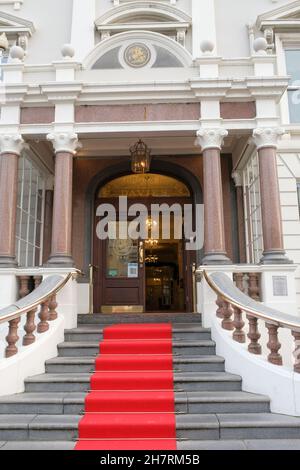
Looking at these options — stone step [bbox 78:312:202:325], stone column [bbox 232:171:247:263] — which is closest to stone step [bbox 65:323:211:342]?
stone step [bbox 78:312:202:325]

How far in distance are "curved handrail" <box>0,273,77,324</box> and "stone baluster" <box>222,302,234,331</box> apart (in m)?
2.37

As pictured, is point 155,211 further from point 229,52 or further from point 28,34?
point 28,34

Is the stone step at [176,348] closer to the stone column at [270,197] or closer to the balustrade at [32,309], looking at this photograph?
the balustrade at [32,309]

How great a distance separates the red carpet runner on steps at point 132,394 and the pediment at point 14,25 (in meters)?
6.50

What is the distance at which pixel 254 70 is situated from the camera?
6.90m

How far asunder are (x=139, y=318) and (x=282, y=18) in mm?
6827

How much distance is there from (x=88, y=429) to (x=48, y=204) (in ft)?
18.4

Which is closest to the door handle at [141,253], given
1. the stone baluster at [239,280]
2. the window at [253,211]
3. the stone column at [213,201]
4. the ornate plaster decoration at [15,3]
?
the window at [253,211]

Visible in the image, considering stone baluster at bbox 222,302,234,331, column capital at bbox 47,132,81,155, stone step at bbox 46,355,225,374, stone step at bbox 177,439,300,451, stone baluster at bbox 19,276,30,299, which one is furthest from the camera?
column capital at bbox 47,132,81,155

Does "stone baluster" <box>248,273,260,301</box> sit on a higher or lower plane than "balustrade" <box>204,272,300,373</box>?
higher

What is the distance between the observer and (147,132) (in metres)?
6.81

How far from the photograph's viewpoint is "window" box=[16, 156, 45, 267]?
777 cm

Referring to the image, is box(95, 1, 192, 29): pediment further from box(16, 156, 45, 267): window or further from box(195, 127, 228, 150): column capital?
box(16, 156, 45, 267): window

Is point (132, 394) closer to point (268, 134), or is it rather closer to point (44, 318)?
point (44, 318)
